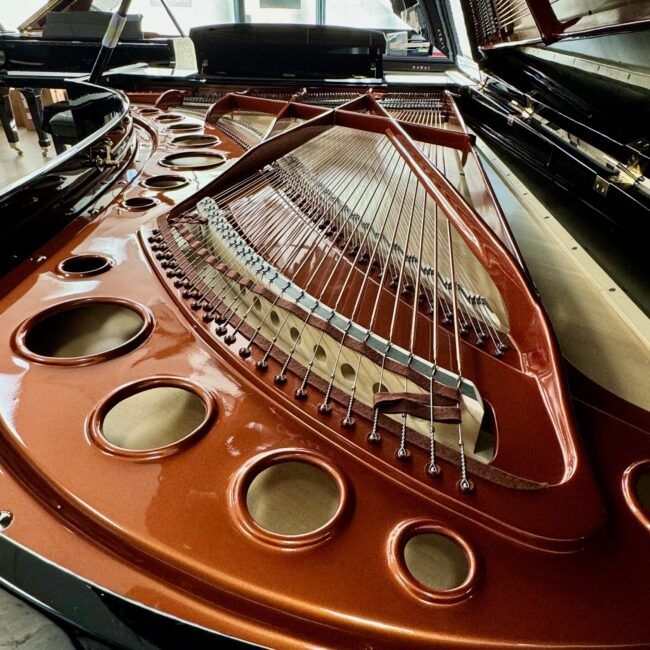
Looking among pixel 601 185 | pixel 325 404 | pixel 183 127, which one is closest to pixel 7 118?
pixel 183 127

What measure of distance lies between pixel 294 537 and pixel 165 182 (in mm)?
1951

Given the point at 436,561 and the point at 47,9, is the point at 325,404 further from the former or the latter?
the point at 47,9

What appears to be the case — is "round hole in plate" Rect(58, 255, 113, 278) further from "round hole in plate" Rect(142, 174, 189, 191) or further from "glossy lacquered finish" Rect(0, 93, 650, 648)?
"round hole in plate" Rect(142, 174, 189, 191)

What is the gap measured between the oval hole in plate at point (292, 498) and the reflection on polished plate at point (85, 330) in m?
0.64

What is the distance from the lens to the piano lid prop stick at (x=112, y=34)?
11.1 ft

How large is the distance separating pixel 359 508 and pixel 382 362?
36 centimetres

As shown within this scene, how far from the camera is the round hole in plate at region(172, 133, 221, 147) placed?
2.86m

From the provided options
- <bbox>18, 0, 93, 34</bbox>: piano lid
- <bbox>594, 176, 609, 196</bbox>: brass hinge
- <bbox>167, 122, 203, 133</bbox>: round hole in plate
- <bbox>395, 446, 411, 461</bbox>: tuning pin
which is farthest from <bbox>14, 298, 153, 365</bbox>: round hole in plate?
<bbox>18, 0, 93, 34</bbox>: piano lid

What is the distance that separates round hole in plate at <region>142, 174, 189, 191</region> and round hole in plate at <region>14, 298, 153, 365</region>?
3.08 feet

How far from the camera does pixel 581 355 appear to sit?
1324 mm

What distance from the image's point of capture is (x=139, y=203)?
202 centimetres

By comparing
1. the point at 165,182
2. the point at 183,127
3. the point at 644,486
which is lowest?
the point at 644,486

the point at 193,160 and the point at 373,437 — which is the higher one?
the point at 193,160

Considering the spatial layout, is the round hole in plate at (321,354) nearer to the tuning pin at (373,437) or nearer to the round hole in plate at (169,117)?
the tuning pin at (373,437)
